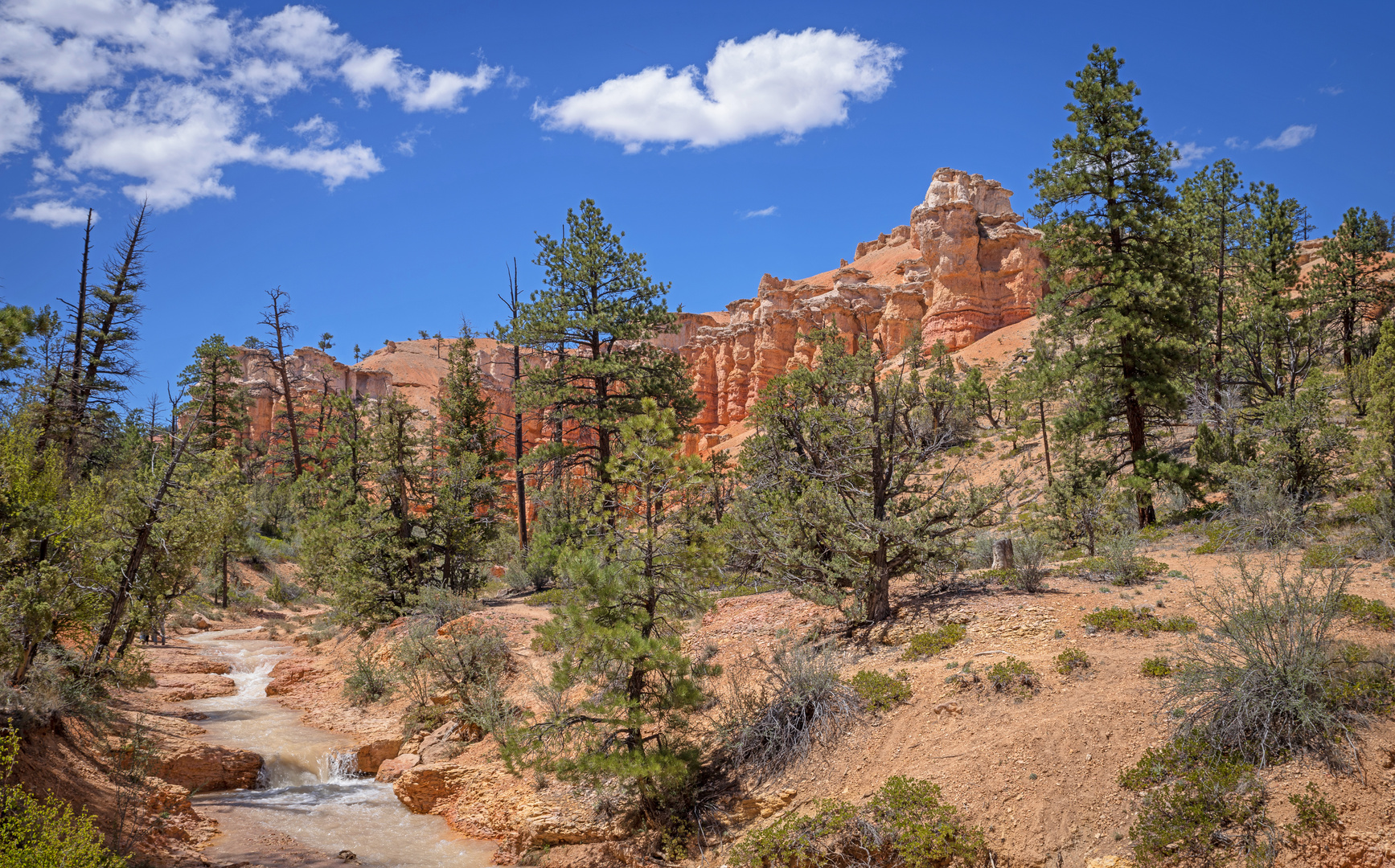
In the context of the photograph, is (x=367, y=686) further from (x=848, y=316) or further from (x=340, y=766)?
(x=848, y=316)

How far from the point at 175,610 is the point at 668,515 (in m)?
19.1

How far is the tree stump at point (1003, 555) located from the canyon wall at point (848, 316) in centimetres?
2797

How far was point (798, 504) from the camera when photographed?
36.4ft

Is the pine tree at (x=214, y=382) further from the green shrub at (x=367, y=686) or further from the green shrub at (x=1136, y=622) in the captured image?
the green shrub at (x=1136, y=622)

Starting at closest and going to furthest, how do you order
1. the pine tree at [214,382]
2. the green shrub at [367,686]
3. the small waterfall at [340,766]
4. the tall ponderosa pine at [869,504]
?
the tall ponderosa pine at [869,504], the small waterfall at [340,766], the green shrub at [367,686], the pine tree at [214,382]

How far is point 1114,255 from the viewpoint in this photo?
1786cm

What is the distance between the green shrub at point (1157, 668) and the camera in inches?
315

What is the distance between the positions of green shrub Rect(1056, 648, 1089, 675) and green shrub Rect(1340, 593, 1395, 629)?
2.81 meters

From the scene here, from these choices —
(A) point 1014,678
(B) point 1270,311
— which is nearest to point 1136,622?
(A) point 1014,678

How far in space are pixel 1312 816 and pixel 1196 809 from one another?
2.66 ft

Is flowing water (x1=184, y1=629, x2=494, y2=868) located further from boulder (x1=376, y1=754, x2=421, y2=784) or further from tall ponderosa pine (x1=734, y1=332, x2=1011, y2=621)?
tall ponderosa pine (x1=734, y1=332, x2=1011, y2=621)

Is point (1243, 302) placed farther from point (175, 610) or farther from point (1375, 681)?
point (175, 610)

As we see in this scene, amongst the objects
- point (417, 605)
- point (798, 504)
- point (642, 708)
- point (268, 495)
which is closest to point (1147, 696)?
point (798, 504)

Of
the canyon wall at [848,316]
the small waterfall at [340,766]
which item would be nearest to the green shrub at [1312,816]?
the small waterfall at [340,766]
